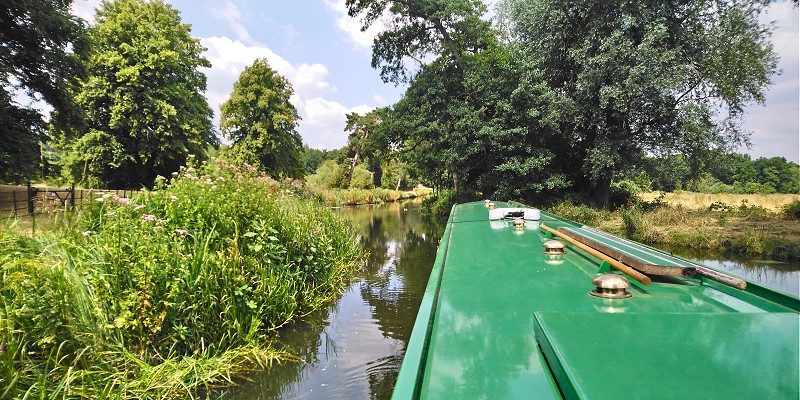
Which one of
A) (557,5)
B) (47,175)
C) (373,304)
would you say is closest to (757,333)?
(373,304)

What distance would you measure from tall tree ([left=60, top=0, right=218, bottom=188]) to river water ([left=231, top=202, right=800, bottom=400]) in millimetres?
16317

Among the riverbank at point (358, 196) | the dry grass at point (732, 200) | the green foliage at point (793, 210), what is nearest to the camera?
the green foliage at point (793, 210)

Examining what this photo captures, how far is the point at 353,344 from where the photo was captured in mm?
4273

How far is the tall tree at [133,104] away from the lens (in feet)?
58.2

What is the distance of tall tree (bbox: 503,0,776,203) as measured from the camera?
11242 mm

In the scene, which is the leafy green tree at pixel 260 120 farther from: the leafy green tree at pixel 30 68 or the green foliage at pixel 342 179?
the green foliage at pixel 342 179

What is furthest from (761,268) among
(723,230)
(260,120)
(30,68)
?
(260,120)

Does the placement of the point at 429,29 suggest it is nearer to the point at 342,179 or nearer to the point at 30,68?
the point at 30,68

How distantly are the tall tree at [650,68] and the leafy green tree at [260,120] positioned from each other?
17575mm

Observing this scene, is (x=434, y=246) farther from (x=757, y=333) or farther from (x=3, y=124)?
(x=3, y=124)

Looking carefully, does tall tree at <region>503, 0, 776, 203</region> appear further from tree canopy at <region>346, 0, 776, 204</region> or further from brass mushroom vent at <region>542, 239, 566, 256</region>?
brass mushroom vent at <region>542, 239, 566, 256</region>

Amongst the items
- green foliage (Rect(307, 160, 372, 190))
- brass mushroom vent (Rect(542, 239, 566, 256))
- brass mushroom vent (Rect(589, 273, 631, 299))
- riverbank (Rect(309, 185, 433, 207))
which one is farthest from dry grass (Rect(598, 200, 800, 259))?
green foliage (Rect(307, 160, 372, 190))

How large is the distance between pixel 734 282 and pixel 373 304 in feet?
14.6

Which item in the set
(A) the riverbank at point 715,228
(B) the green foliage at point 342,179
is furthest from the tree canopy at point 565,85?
(B) the green foliage at point 342,179
